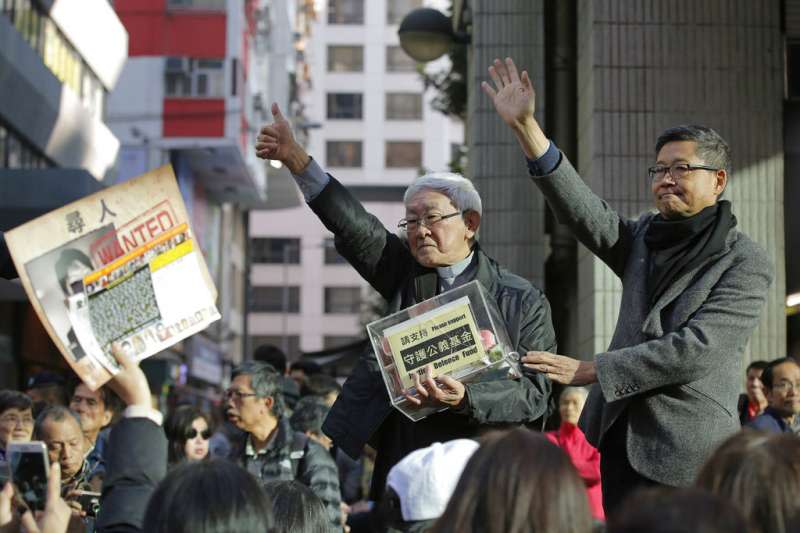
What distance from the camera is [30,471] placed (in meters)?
4.04

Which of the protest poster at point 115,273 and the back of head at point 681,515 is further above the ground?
the protest poster at point 115,273

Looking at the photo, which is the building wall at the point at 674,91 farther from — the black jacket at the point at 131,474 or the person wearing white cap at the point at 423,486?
the black jacket at the point at 131,474

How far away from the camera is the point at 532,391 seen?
527cm

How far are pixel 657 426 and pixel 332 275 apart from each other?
8460 centimetres

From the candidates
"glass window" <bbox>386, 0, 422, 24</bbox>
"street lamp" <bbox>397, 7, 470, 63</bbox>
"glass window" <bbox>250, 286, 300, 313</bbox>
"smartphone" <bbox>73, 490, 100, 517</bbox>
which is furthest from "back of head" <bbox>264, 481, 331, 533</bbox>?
"glass window" <bbox>386, 0, 422, 24</bbox>

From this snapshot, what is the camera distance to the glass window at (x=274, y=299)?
295 feet

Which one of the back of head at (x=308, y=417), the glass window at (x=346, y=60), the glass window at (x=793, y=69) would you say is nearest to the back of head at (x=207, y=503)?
the back of head at (x=308, y=417)

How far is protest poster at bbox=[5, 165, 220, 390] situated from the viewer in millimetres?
3703

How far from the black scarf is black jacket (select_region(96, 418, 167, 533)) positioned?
217 centimetres

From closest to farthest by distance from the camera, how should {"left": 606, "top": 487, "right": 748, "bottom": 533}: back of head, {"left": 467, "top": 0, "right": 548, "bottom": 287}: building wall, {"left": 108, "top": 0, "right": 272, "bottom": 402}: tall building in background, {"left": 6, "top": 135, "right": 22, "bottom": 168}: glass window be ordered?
{"left": 606, "top": 487, "right": 748, "bottom": 533}: back of head → {"left": 467, "top": 0, "right": 548, "bottom": 287}: building wall → {"left": 6, "top": 135, "right": 22, "bottom": 168}: glass window → {"left": 108, "top": 0, "right": 272, "bottom": 402}: tall building in background

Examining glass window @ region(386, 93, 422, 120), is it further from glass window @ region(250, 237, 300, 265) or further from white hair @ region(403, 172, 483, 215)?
white hair @ region(403, 172, 483, 215)

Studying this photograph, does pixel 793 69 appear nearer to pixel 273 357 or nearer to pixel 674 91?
pixel 674 91

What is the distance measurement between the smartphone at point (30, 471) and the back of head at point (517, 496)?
1.49 metres

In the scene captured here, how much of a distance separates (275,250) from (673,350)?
87035mm
